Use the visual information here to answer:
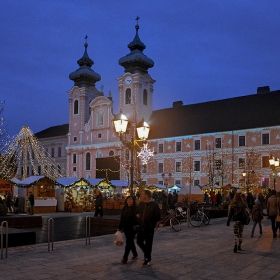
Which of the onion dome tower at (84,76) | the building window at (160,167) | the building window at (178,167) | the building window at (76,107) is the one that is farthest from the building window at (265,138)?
the building window at (76,107)

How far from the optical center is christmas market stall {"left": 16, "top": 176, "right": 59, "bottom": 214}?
29.2 meters

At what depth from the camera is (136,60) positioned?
58906 mm

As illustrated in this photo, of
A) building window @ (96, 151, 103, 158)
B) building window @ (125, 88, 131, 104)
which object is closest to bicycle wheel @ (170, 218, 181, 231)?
building window @ (125, 88, 131, 104)

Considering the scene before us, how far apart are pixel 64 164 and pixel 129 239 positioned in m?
63.0

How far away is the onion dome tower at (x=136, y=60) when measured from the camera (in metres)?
59.1

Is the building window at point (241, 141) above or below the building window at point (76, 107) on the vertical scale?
below

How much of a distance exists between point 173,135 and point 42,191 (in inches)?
1036

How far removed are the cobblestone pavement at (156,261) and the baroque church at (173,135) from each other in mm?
31575

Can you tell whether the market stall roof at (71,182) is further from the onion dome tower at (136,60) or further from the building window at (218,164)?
the onion dome tower at (136,60)

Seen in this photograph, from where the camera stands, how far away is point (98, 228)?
16.7 m

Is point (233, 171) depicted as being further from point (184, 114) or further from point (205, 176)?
point (184, 114)

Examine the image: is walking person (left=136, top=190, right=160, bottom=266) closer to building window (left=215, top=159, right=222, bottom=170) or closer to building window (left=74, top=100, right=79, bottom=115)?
building window (left=215, top=159, right=222, bottom=170)

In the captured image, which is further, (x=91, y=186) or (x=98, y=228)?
(x=91, y=186)

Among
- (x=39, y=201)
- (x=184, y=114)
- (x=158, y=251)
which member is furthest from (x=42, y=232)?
(x=184, y=114)
